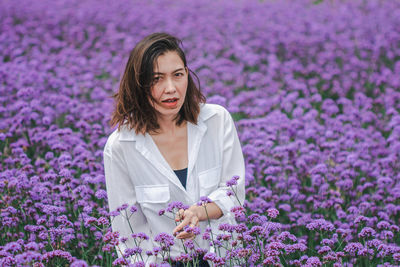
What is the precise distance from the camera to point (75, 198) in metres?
3.29

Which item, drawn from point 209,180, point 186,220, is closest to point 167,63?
point 209,180

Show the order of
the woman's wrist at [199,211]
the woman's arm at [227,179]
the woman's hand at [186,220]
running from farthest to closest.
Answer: the woman's arm at [227,179], the woman's wrist at [199,211], the woman's hand at [186,220]

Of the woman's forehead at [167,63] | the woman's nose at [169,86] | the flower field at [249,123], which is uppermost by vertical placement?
the woman's forehead at [167,63]

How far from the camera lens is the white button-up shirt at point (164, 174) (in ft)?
9.11

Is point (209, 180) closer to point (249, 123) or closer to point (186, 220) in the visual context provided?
point (186, 220)

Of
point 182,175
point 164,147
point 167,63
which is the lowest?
point 182,175

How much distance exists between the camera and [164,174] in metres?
2.77

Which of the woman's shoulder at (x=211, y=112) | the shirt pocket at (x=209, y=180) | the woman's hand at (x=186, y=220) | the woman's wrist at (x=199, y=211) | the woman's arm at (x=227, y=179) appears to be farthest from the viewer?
the woman's shoulder at (x=211, y=112)

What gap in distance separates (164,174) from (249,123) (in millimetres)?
2031

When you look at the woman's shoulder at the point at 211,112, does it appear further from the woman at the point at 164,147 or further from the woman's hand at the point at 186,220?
the woman's hand at the point at 186,220

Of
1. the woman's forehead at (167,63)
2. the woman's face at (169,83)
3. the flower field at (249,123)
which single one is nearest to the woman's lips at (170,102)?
the woman's face at (169,83)

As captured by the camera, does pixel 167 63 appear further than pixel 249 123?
No

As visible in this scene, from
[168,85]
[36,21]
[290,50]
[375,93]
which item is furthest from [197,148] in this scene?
[36,21]

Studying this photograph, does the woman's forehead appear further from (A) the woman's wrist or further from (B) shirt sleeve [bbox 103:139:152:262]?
(A) the woman's wrist
